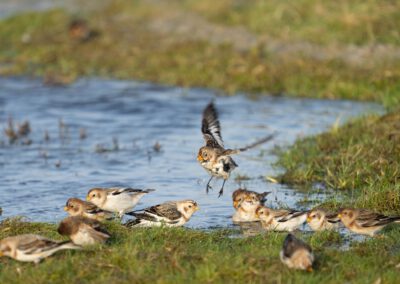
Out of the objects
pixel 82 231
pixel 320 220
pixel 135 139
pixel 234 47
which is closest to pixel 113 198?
pixel 82 231

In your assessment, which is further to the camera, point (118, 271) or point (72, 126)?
point (72, 126)

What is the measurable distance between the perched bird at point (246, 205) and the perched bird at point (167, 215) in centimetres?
75

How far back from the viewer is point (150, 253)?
9.61 metres

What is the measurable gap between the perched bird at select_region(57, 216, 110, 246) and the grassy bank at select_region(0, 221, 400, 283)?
0.69 ft

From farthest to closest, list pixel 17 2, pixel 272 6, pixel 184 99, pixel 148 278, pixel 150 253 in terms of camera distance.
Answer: pixel 17 2
pixel 272 6
pixel 184 99
pixel 150 253
pixel 148 278

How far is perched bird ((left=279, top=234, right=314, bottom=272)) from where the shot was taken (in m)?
9.12

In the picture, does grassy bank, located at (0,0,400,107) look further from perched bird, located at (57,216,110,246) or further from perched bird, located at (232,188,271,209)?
perched bird, located at (57,216,110,246)

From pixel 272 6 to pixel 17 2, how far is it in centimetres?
1255

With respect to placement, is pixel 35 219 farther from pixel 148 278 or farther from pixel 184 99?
pixel 184 99

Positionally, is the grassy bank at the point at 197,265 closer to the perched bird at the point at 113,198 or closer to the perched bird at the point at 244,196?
the perched bird at the point at 113,198

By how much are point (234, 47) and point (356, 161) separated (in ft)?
36.2

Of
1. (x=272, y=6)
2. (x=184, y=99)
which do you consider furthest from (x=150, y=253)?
(x=272, y=6)

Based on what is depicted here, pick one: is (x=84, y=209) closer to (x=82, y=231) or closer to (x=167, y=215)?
(x=167, y=215)

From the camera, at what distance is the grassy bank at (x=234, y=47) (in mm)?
22141
